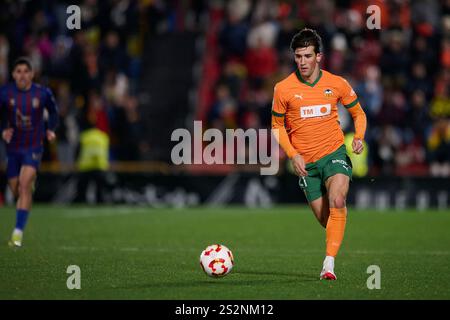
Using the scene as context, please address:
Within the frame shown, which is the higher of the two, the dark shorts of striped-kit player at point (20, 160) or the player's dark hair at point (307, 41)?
the player's dark hair at point (307, 41)

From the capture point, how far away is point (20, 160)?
12867 millimetres

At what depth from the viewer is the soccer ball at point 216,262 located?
9.34 meters

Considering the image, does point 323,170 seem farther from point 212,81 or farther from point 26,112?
point 212,81

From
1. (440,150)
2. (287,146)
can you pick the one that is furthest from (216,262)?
(440,150)

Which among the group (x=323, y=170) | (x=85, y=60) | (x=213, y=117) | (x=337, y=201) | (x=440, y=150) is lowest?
(x=337, y=201)

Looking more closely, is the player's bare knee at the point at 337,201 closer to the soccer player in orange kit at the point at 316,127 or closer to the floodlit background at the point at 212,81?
the soccer player in orange kit at the point at 316,127

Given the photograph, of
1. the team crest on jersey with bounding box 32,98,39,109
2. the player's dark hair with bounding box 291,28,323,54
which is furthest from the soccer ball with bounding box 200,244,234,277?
the team crest on jersey with bounding box 32,98,39,109

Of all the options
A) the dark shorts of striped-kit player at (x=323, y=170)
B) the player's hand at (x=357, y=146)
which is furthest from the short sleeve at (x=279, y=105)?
the player's hand at (x=357, y=146)

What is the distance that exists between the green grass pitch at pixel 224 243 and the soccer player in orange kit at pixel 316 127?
Answer: 0.72 meters

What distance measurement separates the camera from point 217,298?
318 inches

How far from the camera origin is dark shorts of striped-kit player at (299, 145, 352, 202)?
9.65 meters

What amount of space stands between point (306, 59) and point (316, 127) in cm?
70

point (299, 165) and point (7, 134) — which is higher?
point (7, 134)

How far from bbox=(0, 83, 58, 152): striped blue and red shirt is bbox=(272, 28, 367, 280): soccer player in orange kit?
13.5 ft
